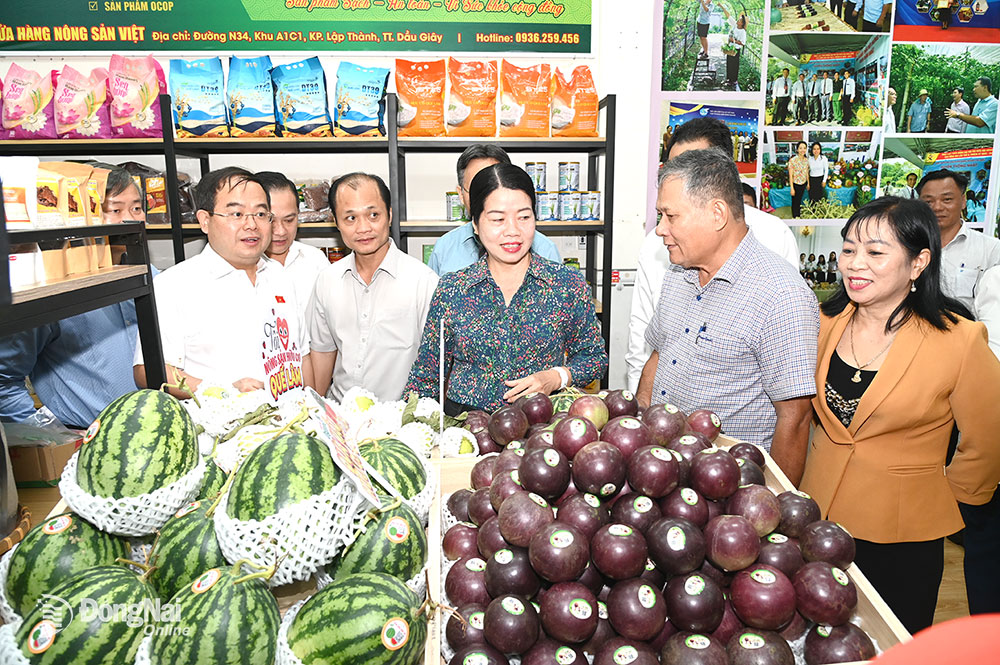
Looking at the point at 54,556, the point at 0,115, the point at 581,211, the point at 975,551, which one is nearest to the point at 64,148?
the point at 0,115

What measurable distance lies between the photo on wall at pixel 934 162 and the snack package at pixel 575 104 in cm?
211

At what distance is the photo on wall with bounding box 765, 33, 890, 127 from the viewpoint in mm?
4035

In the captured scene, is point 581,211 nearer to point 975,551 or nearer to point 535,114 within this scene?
point 535,114

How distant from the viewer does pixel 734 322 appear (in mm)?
1773

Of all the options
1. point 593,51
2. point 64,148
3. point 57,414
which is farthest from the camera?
point 593,51

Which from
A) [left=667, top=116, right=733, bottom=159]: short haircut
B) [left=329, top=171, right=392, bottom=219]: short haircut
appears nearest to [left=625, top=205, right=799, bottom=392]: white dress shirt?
[left=667, top=116, right=733, bottom=159]: short haircut

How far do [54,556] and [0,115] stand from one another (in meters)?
3.58

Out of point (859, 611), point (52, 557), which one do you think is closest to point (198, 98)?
point (52, 557)

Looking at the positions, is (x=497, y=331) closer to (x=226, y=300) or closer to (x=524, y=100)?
(x=226, y=300)

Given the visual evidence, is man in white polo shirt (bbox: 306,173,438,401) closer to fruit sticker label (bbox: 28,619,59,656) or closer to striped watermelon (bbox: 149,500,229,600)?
striped watermelon (bbox: 149,500,229,600)

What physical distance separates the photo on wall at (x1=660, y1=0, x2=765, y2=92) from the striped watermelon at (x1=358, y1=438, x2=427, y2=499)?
3.56 meters

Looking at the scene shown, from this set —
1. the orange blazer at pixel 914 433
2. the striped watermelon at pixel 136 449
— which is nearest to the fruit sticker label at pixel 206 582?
the striped watermelon at pixel 136 449

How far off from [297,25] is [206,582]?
3835 millimetres

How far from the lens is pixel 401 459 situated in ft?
3.82
